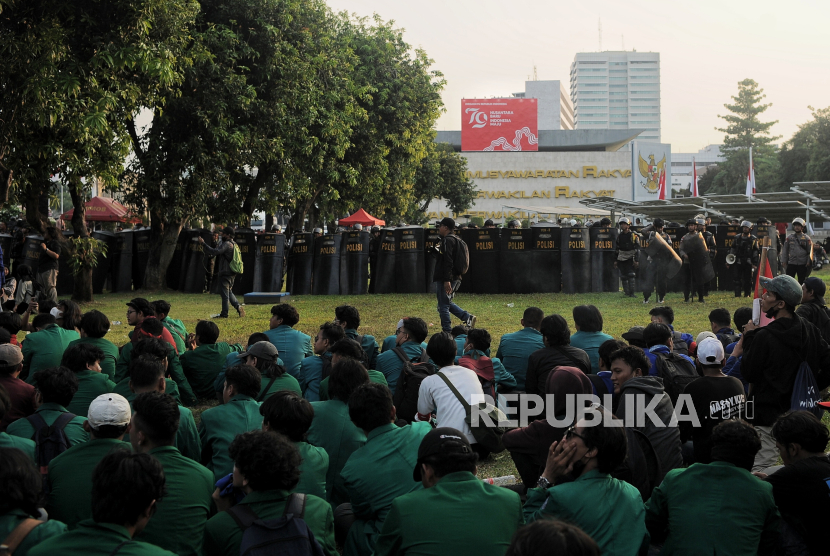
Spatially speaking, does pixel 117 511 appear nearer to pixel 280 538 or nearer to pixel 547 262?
pixel 280 538

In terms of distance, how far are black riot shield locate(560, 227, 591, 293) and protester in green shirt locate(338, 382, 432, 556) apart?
15.5 metres

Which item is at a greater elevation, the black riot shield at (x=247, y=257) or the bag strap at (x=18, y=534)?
the black riot shield at (x=247, y=257)

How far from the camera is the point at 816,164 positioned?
68.2 meters

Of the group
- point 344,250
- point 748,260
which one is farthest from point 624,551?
point 344,250

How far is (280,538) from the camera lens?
11.4 ft

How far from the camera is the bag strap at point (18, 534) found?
3334 mm

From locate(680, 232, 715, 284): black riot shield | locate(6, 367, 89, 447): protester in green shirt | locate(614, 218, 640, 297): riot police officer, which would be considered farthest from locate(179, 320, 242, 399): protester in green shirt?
locate(614, 218, 640, 297): riot police officer

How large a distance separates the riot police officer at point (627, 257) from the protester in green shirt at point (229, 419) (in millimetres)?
14328

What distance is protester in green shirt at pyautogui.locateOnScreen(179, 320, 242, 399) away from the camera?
8.68 meters

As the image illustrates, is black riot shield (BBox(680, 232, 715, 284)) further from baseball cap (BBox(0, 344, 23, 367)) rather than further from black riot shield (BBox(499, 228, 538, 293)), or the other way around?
baseball cap (BBox(0, 344, 23, 367))

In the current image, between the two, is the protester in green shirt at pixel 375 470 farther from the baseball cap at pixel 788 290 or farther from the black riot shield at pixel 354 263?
the black riot shield at pixel 354 263

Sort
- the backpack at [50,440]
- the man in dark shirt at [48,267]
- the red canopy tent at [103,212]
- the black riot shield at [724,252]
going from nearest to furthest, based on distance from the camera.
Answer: the backpack at [50,440], the man in dark shirt at [48,267], the black riot shield at [724,252], the red canopy tent at [103,212]

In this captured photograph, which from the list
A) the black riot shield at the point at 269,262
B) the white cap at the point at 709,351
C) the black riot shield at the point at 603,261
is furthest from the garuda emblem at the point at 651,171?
the white cap at the point at 709,351

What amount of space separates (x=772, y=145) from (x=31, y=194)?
97827 mm
